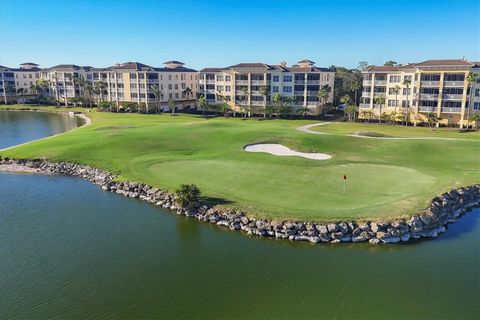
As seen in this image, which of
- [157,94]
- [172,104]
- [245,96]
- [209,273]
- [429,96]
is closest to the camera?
[209,273]

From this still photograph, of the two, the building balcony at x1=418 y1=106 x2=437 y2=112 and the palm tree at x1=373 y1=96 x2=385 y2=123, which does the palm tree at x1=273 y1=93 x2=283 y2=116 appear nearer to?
the palm tree at x1=373 y1=96 x2=385 y2=123

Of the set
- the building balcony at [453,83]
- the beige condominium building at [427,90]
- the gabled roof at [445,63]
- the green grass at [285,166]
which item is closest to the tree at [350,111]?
the beige condominium building at [427,90]

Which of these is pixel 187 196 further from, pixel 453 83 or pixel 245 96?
pixel 245 96

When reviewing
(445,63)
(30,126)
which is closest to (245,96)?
(445,63)

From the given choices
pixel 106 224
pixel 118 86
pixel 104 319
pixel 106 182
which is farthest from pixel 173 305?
pixel 118 86

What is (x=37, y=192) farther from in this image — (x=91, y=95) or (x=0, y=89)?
(x=0, y=89)

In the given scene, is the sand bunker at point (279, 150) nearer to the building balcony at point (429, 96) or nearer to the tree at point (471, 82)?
the tree at point (471, 82)
